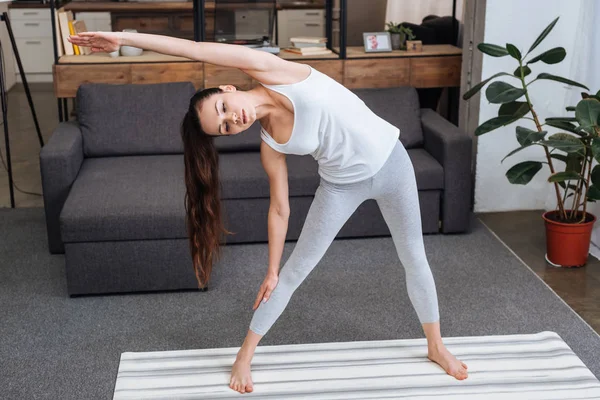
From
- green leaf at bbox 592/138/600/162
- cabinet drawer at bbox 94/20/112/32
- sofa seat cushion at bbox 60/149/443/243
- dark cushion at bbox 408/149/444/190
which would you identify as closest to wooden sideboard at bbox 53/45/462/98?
A: sofa seat cushion at bbox 60/149/443/243

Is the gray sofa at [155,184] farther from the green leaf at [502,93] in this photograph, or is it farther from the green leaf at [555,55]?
the green leaf at [555,55]

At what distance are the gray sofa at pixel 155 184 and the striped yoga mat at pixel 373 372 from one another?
1.92ft

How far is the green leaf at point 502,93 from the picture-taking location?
3541 mm

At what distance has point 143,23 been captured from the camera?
5.72 metres

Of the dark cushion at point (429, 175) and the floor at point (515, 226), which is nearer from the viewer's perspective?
the floor at point (515, 226)

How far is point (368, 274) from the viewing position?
367 centimetres

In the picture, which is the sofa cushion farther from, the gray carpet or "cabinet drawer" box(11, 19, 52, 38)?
"cabinet drawer" box(11, 19, 52, 38)

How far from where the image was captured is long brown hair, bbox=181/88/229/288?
7.77ft

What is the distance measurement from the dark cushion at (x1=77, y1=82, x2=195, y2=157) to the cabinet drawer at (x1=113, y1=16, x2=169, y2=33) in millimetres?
1367

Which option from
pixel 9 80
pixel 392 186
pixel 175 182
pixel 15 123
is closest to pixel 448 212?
pixel 175 182

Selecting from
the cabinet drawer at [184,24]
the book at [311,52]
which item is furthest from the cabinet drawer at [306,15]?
the cabinet drawer at [184,24]

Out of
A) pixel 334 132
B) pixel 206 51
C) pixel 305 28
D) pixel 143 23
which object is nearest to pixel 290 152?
pixel 334 132

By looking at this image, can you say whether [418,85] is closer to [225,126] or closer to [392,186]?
[392,186]

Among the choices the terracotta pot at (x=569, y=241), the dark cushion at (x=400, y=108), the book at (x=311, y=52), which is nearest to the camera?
the terracotta pot at (x=569, y=241)
